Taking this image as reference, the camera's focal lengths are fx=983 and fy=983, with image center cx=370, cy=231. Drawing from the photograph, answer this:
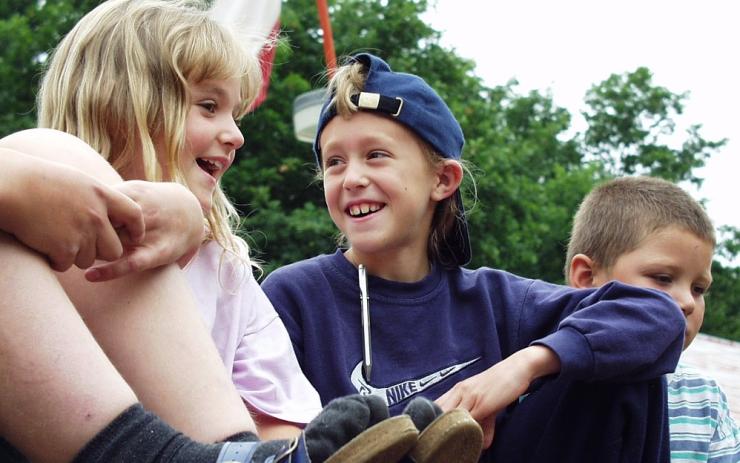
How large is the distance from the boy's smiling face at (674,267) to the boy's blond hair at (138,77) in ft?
3.93

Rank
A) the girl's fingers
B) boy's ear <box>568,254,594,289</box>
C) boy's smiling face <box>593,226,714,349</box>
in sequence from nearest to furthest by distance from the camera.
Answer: the girl's fingers → boy's smiling face <box>593,226,714,349</box> → boy's ear <box>568,254,594,289</box>

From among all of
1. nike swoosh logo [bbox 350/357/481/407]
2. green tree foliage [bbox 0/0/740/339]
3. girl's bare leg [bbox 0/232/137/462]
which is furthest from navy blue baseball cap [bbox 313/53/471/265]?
green tree foliage [bbox 0/0/740/339]

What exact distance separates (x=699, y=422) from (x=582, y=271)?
0.58 meters

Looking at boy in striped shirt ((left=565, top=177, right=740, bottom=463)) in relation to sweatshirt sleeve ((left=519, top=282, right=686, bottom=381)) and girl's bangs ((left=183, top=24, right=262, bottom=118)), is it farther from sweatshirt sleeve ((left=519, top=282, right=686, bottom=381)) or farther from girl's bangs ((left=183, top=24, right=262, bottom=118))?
girl's bangs ((left=183, top=24, right=262, bottom=118))

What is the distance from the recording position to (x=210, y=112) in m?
2.44

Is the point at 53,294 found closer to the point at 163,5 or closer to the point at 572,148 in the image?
the point at 163,5

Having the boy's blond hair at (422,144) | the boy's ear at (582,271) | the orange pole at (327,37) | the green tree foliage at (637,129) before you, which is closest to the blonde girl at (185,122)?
the boy's blond hair at (422,144)

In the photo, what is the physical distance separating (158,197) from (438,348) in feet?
3.48

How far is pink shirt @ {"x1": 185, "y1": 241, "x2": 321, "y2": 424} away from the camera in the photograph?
2127mm

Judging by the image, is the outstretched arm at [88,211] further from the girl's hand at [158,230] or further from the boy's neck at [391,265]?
the boy's neck at [391,265]

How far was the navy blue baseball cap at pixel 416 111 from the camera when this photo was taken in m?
2.70

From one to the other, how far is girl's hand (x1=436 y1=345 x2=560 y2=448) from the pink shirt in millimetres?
319

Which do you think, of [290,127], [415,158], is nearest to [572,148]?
[290,127]

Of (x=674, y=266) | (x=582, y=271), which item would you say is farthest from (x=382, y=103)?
(x=674, y=266)
